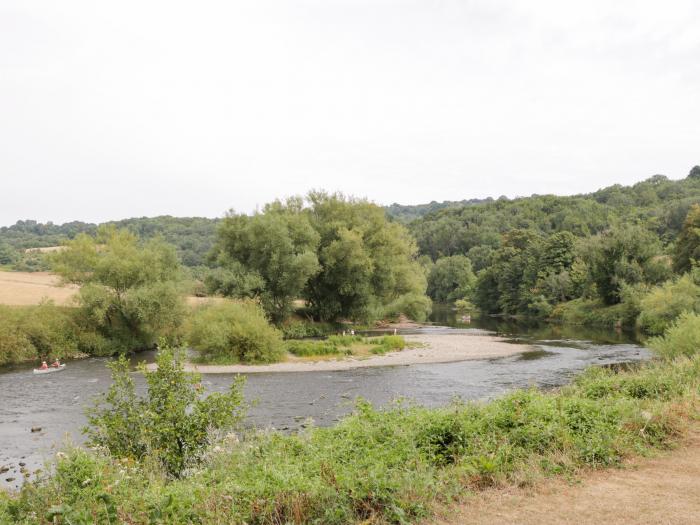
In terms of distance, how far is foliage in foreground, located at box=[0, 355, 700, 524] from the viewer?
271 inches

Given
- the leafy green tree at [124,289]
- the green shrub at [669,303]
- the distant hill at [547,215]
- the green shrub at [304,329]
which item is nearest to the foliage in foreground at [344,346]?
the leafy green tree at [124,289]

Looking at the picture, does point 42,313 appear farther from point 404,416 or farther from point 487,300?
point 487,300

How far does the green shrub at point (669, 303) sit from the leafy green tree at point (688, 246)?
1206 cm

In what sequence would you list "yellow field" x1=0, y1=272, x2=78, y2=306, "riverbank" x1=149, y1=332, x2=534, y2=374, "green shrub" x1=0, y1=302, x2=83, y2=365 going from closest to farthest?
"riverbank" x1=149, y1=332, x2=534, y2=374 < "green shrub" x1=0, y1=302, x2=83, y2=365 < "yellow field" x1=0, y1=272, x2=78, y2=306

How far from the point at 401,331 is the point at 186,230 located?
240ft

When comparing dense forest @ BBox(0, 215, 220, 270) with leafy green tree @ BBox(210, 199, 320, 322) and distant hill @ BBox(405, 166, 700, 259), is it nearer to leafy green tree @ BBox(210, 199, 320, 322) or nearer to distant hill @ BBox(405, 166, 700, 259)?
leafy green tree @ BBox(210, 199, 320, 322)

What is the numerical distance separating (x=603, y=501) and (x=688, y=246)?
6178cm

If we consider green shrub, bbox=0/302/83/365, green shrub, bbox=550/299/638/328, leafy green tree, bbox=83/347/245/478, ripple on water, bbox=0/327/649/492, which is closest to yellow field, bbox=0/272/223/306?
green shrub, bbox=0/302/83/365

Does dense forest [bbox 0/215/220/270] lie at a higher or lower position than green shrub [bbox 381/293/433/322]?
higher

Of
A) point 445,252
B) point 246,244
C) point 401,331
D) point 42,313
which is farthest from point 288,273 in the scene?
point 445,252

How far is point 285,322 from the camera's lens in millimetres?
51469

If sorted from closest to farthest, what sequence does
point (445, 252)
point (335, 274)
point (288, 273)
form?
1. point (288, 273)
2. point (335, 274)
3. point (445, 252)

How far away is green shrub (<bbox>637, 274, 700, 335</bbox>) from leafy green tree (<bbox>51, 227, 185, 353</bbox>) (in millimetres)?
37449

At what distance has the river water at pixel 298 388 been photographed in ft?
56.9
